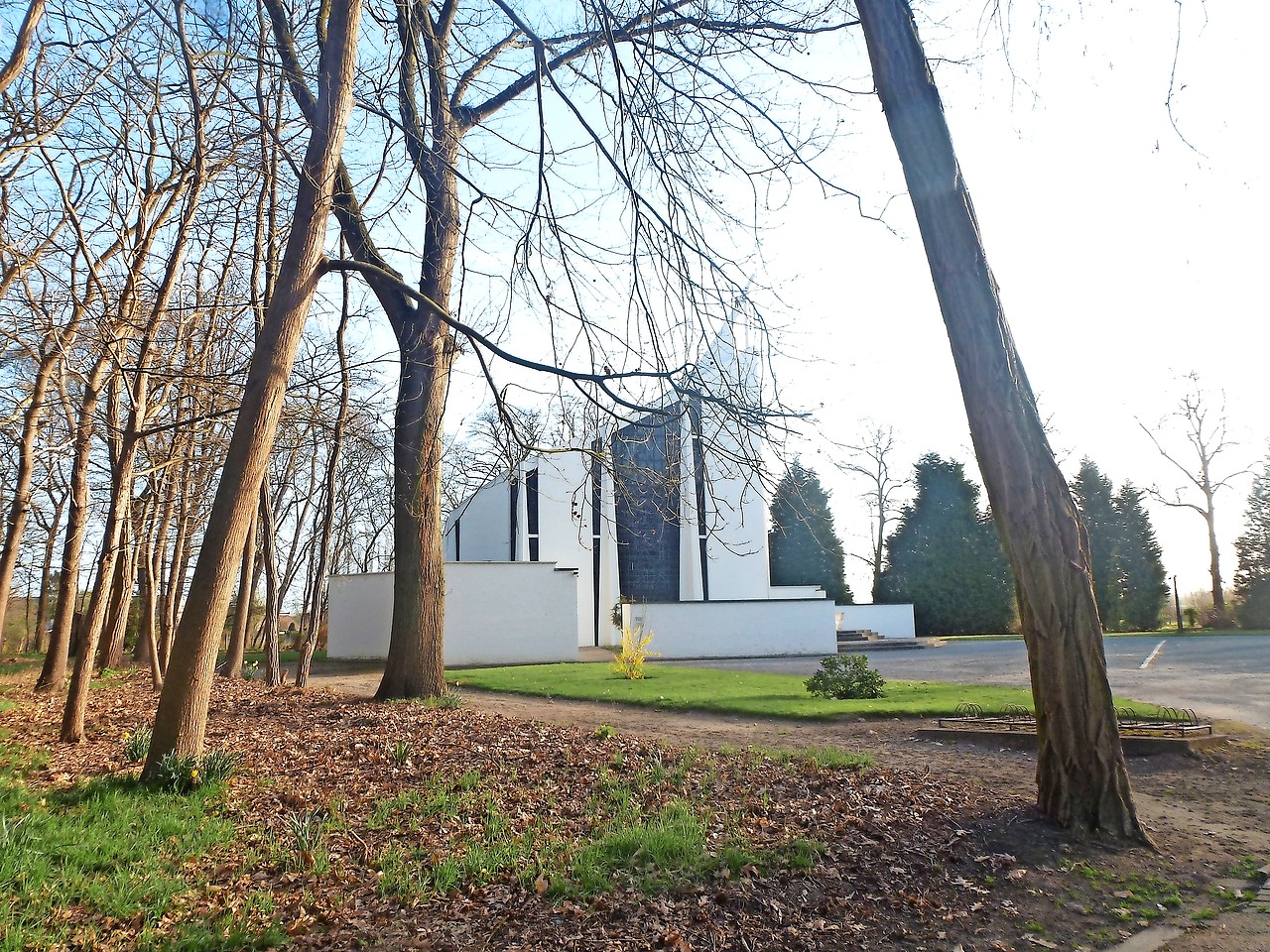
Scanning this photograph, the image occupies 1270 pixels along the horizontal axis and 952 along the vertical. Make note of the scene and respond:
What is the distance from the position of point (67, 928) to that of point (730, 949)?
109 inches

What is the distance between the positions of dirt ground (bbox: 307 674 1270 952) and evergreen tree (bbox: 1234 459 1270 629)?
27.1 meters

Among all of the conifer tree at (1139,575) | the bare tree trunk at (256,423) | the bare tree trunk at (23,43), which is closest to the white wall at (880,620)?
the conifer tree at (1139,575)

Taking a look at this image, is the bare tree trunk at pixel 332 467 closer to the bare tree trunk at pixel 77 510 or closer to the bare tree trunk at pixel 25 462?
the bare tree trunk at pixel 77 510

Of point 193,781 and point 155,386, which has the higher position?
point 155,386

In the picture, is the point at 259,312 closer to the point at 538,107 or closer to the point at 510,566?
the point at 538,107

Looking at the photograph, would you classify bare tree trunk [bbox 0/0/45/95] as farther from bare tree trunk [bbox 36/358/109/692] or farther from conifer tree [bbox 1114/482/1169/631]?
conifer tree [bbox 1114/482/1169/631]

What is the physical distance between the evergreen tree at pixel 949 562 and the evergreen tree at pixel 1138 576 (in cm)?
455

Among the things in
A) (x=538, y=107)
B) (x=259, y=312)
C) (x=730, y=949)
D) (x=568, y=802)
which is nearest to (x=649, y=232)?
(x=538, y=107)

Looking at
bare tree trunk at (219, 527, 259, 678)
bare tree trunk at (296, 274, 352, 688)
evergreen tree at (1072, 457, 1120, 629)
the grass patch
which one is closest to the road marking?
evergreen tree at (1072, 457, 1120, 629)

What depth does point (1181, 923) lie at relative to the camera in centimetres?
403

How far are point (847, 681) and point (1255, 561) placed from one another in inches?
1109

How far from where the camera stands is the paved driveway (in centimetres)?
1138

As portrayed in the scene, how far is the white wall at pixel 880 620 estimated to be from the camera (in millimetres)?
31594

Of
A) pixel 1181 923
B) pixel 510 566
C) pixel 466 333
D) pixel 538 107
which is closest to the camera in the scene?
pixel 1181 923
